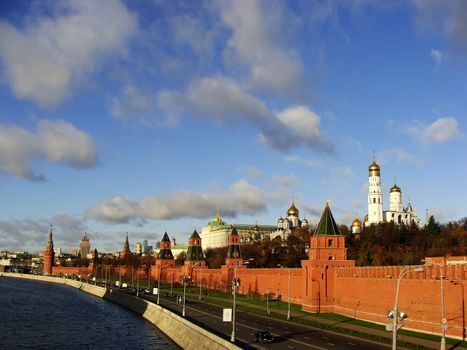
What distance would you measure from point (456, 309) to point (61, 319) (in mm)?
48449

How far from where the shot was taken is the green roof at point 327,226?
69875 millimetres

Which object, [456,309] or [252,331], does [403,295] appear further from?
[252,331]

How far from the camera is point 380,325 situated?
52969mm

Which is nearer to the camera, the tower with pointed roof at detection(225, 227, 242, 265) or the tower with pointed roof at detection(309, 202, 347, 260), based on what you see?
the tower with pointed roof at detection(309, 202, 347, 260)

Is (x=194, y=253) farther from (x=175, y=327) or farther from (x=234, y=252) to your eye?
(x=175, y=327)

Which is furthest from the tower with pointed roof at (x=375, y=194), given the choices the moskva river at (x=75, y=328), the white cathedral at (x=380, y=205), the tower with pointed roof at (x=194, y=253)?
the moskva river at (x=75, y=328)

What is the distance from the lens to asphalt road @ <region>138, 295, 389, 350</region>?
40219 millimetres

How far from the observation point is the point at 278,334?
4662 centimetres

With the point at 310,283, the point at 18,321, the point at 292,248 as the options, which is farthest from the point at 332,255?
the point at 292,248

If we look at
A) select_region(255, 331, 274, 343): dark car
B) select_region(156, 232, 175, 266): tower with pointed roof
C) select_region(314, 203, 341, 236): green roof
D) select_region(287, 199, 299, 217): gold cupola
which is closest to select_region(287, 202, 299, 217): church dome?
select_region(287, 199, 299, 217): gold cupola

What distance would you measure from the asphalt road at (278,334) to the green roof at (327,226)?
13.6 m

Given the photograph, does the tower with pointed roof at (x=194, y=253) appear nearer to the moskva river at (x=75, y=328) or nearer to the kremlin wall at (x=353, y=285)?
the kremlin wall at (x=353, y=285)

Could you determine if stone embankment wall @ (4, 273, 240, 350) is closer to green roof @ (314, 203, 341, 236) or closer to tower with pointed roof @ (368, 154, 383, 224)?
green roof @ (314, 203, 341, 236)

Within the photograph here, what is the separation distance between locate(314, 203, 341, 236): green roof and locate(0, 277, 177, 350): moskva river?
896 inches
